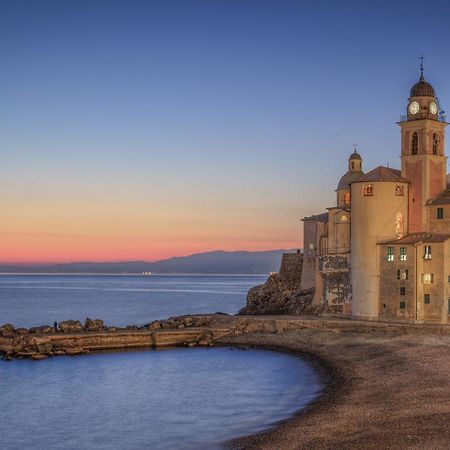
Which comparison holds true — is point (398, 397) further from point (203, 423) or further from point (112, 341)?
point (112, 341)

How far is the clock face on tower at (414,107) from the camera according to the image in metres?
59.5

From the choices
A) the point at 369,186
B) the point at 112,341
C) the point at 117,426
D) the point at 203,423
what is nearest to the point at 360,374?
the point at 203,423

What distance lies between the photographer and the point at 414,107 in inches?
2347

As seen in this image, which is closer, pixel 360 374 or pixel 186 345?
pixel 360 374

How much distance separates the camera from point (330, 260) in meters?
65.5

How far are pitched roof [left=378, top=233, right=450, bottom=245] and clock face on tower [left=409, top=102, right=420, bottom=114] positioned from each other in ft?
32.7

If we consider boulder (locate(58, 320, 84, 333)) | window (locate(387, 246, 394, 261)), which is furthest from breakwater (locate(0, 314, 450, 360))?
window (locate(387, 246, 394, 261))

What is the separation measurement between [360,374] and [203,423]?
38.6 feet

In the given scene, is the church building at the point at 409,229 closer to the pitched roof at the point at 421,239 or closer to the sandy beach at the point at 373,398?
the pitched roof at the point at 421,239

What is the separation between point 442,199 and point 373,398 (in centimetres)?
2627

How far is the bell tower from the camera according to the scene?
58406 mm

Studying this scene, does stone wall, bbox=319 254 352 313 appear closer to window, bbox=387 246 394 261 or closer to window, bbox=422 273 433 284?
window, bbox=387 246 394 261

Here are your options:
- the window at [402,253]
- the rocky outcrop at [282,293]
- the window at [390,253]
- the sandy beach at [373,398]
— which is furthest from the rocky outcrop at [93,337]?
the rocky outcrop at [282,293]

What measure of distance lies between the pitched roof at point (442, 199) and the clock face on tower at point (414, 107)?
6.89 metres
